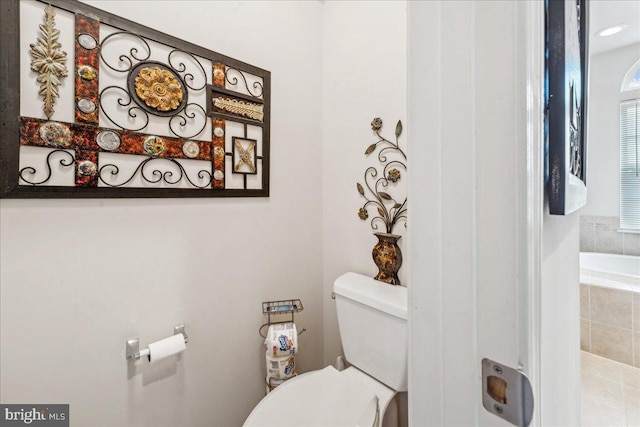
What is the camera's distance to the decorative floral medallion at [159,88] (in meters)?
1.02

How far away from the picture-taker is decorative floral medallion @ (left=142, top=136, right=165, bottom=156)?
103 cm

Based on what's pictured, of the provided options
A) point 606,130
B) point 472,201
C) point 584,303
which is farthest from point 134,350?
point 606,130

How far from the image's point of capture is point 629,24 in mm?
2186

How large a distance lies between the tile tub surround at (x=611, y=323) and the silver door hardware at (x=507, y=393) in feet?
7.40

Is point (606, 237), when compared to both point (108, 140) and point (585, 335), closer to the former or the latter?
point (585, 335)

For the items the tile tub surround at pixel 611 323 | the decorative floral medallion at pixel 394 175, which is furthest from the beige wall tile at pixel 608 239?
the decorative floral medallion at pixel 394 175

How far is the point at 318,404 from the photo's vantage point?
108cm

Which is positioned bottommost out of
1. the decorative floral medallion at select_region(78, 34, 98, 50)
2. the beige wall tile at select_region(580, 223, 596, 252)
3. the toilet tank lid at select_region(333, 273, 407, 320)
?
the toilet tank lid at select_region(333, 273, 407, 320)

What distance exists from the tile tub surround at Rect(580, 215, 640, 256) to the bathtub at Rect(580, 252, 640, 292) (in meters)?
0.08

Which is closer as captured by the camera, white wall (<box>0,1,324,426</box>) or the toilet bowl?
white wall (<box>0,1,324,426</box>)

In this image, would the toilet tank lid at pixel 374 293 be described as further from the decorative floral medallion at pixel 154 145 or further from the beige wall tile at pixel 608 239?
the beige wall tile at pixel 608 239

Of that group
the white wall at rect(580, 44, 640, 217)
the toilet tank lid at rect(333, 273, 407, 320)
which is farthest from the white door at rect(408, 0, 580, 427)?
the white wall at rect(580, 44, 640, 217)

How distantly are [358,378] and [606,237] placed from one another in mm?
3195

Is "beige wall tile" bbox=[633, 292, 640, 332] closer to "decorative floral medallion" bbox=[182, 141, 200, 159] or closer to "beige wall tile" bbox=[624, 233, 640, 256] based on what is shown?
"beige wall tile" bbox=[624, 233, 640, 256]
